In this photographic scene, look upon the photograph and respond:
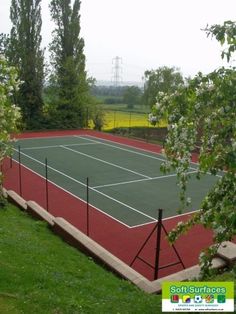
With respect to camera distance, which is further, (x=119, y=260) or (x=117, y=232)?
(x=117, y=232)

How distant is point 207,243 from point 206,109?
34.5ft

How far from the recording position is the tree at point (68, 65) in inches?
1645

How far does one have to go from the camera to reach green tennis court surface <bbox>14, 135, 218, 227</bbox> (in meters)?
18.1

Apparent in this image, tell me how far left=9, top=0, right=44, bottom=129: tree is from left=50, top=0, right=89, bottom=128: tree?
188 centimetres

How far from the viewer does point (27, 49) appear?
40594 millimetres

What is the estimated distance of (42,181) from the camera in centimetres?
2212

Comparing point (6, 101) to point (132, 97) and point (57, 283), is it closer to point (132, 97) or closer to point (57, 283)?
point (57, 283)

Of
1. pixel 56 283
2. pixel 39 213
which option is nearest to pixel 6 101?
pixel 56 283

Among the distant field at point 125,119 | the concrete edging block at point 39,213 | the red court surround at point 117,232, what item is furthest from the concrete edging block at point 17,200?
the distant field at point 125,119

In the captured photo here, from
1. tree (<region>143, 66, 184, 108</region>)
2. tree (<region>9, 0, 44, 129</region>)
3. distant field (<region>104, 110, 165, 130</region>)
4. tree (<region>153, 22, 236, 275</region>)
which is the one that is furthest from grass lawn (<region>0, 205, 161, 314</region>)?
tree (<region>143, 66, 184, 108</region>)

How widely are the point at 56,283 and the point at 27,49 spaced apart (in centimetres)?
3599

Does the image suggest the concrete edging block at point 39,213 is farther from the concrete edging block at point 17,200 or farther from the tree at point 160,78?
the tree at point 160,78

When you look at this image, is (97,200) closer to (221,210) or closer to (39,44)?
(221,210)

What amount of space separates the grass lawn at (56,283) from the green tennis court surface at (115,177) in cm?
579
